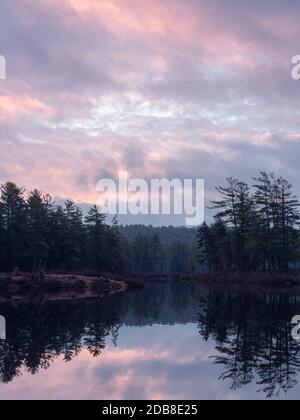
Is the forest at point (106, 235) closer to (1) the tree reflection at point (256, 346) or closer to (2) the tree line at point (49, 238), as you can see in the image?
(2) the tree line at point (49, 238)

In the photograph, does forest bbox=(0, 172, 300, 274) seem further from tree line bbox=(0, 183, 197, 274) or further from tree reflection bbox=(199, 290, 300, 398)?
tree reflection bbox=(199, 290, 300, 398)

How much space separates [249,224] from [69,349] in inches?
2350

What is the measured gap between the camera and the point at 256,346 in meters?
16.5

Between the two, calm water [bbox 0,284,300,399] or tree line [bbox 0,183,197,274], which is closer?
calm water [bbox 0,284,300,399]

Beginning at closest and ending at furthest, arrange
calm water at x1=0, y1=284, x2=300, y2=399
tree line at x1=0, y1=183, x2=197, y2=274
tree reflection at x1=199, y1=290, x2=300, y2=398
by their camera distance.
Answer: calm water at x1=0, y1=284, x2=300, y2=399 → tree reflection at x1=199, y1=290, x2=300, y2=398 → tree line at x1=0, y1=183, x2=197, y2=274

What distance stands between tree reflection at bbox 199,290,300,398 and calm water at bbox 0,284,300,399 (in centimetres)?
3

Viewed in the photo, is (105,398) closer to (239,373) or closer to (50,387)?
(50,387)

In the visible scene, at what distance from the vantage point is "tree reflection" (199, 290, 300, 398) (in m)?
12.1

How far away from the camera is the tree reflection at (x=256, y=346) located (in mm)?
12102

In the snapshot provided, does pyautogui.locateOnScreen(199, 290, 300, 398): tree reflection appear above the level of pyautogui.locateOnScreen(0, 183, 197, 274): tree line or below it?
below

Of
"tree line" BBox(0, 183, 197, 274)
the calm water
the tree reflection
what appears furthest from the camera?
"tree line" BBox(0, 183, 197, 274)

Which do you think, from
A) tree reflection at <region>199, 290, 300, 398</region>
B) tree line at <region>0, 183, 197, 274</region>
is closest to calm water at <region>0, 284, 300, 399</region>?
tree reflection at <region>199, 290, 300, 398</region>

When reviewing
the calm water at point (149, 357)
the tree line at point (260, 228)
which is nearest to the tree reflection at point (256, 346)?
the calm water at point (149, 357)
